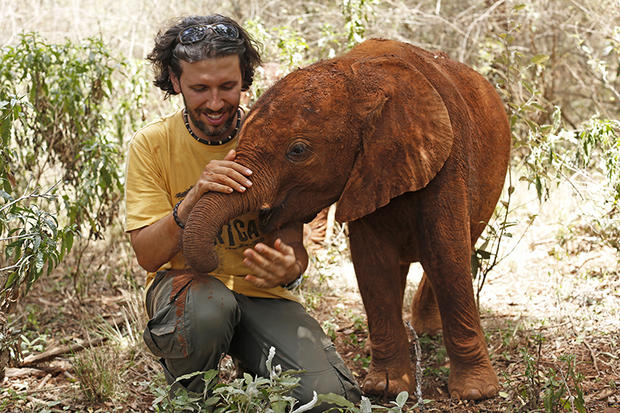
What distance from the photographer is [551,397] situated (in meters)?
3.14

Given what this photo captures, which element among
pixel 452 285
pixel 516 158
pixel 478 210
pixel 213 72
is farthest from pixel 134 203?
pixel 516 158

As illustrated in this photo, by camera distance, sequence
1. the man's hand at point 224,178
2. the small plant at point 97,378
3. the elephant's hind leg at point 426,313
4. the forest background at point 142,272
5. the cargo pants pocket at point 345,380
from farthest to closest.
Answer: the elephant's hind leg at point 426,313 → the small plant at point 97,378 → the forest background at point 142,272 → the cargo pants pocket at point 345,380 → the man's hand at point 224,178

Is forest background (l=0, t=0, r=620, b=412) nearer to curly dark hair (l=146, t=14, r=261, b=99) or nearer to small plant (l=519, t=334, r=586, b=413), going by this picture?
small plant (l=519, t=334, r=586, b=413)

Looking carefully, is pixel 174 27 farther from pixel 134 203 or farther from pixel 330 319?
pixel 330 319

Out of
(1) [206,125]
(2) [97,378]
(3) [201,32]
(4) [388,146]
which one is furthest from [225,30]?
(2) [97,378]

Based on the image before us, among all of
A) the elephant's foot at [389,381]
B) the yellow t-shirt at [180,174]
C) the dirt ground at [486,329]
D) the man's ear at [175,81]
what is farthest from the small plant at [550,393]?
the man's ear at [175,81]

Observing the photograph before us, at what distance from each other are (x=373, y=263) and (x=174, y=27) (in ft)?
5.46

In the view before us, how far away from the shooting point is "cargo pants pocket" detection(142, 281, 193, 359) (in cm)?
335

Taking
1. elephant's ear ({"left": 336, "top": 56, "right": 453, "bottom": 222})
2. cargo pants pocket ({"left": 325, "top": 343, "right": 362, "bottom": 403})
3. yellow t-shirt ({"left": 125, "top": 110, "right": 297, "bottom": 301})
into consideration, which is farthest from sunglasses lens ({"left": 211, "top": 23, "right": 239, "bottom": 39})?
cargo pants pocket ({"left": 325, "top": 343, "right": 362, "bottom": 403})

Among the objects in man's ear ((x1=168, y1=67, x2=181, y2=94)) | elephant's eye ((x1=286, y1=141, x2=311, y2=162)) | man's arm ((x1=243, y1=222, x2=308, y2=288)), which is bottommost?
man's arm ((x1=243, y1=222, x2=308, y2=288))

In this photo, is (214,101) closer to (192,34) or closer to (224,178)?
(192,34)

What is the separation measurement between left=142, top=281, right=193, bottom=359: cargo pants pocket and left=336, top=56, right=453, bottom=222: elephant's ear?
0.89 m

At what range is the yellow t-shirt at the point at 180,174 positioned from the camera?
3607 mm

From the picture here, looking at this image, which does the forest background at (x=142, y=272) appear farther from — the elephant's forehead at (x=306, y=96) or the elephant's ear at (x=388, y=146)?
the elephant's forehead at (x=306, y=96)
